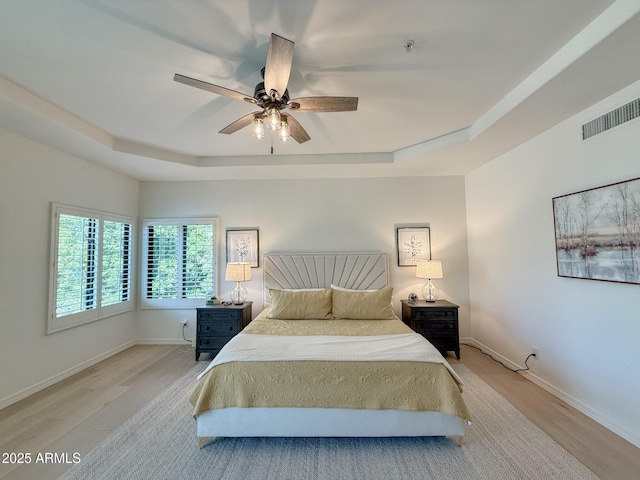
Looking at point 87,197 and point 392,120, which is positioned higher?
point 392,120

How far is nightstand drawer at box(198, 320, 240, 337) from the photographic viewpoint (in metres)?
3.77

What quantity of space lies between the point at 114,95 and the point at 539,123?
3.94 m

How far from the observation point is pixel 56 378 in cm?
312

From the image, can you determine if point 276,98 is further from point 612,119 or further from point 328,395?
point 612,119

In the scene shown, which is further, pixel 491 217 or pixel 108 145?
pixel 491 217

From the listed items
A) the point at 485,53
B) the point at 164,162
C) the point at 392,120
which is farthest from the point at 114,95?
the point at 485,53

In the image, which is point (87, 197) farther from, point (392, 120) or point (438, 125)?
point (438, 125)

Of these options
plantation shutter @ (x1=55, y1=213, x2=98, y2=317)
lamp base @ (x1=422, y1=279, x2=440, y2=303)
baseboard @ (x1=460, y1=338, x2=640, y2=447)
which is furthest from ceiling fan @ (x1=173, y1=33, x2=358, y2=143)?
baseboard @ (x1=460, y1=338, x2=640, y2=447)

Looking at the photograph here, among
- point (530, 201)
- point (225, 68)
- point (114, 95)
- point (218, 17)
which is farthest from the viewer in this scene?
point (530, 201)

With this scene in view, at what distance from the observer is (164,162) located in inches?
143

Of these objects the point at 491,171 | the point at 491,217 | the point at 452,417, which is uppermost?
the point at 491,171

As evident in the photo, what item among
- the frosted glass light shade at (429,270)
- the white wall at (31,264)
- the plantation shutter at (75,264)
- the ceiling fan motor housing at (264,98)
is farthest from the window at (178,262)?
the frosted glass light shade at (429,270)

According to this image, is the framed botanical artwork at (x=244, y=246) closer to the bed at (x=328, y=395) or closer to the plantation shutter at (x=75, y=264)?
the plantation shutter at (x=75, y=264)

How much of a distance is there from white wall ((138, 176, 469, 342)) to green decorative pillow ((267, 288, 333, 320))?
939mm
